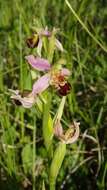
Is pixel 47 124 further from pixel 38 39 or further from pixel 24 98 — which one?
pixel 38 39

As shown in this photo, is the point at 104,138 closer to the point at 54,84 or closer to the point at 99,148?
the point at 99,148

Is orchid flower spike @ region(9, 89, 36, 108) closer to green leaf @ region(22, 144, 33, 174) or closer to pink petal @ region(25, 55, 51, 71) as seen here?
pink petal @ region(25, 55, 51, 71)

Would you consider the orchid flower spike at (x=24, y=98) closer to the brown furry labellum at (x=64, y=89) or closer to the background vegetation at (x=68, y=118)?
the brown furry labellum at (x=64, y=89)

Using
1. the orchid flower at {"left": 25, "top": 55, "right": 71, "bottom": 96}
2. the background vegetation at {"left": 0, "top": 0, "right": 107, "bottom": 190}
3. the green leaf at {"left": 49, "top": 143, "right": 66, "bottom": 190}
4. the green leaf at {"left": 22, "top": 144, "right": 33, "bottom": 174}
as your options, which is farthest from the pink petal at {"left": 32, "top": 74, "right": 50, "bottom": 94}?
the green leaf at {"left": 22, "top": 144, "right": 33, "bottom": 174}

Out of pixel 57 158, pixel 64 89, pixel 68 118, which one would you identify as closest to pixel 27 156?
pixel 68 118

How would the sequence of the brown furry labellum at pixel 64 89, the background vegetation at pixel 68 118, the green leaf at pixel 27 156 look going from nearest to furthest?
the brown furry labellum at pixel 64 89
the background vegetation at pixel 68 118
the green leaf at pixel 27 156

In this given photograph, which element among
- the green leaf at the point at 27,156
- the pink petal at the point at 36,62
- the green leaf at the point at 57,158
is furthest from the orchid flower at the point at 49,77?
the green leaf at the point at 27,156
